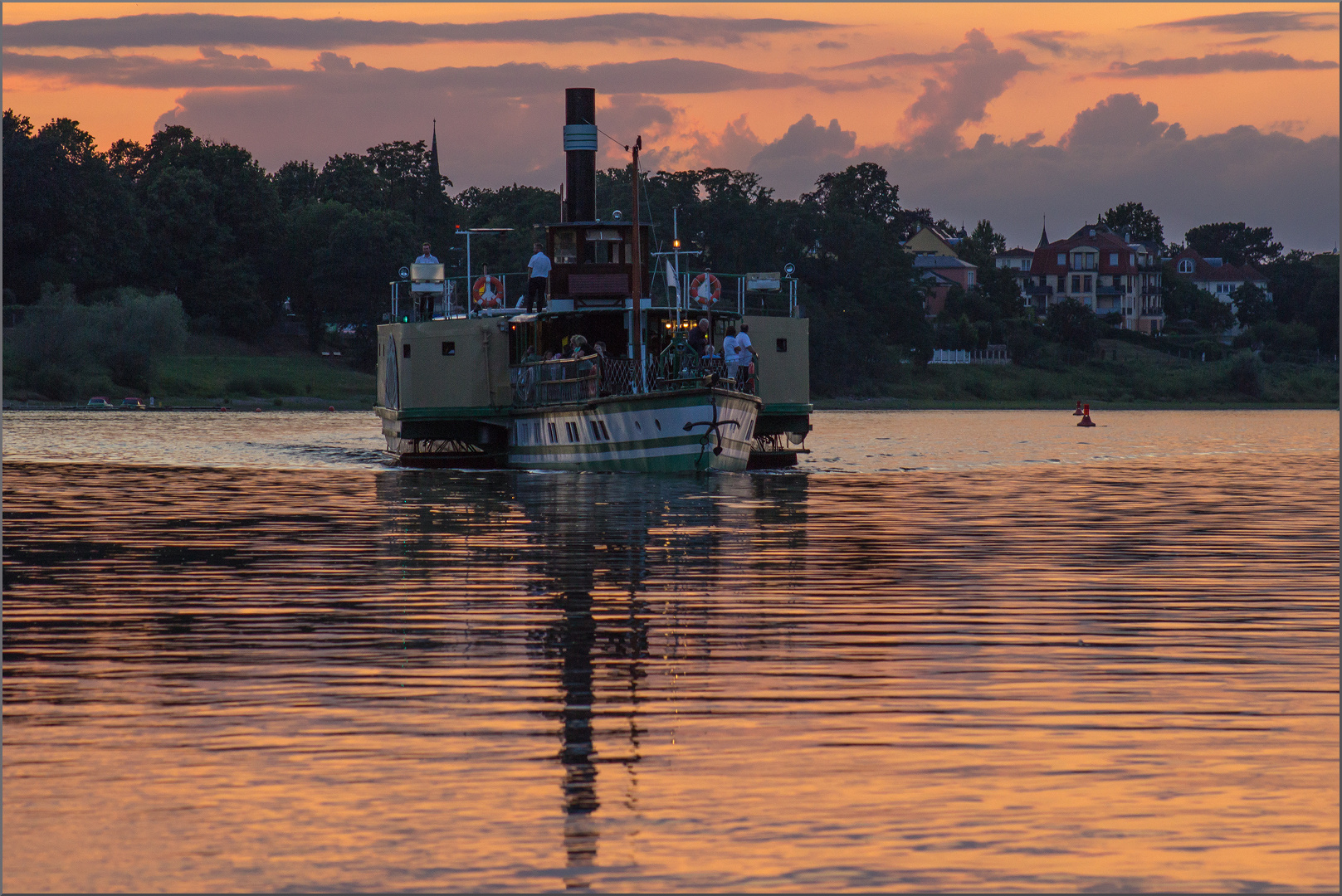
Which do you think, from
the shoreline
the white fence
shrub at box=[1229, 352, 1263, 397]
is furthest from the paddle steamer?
shrub at box=[1229, 352, 1263, 397]

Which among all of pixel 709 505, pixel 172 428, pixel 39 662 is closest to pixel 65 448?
pixel 172 428

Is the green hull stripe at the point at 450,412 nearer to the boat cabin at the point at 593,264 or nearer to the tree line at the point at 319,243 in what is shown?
the boat cabin at the point at 593,264

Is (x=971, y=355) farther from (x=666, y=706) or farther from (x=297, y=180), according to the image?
(x=666, y=706)

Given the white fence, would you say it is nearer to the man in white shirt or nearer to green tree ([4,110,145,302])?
green tree ([4,110,145,302])

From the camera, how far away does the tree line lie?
438ft

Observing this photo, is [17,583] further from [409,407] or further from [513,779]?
[409,407]

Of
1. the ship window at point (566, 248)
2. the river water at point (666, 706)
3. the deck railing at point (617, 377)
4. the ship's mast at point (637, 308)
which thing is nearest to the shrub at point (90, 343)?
the ship window at point (566, 248)

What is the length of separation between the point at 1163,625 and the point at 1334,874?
7.93 metres

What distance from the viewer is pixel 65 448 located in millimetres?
55469

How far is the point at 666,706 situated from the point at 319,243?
461ft

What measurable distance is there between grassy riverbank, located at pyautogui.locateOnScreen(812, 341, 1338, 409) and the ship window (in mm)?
95858

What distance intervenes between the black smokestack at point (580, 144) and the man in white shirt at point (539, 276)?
648cm

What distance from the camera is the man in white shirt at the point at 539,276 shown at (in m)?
43.7

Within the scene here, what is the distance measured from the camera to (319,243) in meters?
148
